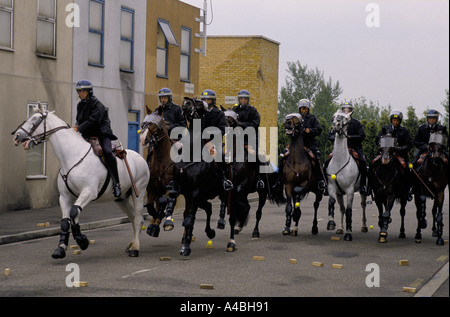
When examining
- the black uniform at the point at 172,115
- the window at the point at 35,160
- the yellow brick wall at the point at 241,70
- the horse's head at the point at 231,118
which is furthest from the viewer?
the yellow brick wall at the point at 241,70

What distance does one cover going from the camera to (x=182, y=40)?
3019cm

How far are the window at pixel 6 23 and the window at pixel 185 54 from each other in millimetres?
10837

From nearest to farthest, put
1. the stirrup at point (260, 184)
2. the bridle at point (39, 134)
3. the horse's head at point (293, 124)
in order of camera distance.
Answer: the bridle at point (39, 134)
the horse's head at point (293, 124)
the stirrup at point (260, 184)

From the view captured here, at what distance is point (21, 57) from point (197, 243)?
30.5 ft

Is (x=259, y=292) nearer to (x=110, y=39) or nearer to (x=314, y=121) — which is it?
(x=314, y=121)

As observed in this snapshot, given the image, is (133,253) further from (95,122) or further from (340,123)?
(340,123)

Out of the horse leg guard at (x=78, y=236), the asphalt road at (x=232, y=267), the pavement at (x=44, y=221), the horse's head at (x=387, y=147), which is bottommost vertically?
the pavement at (x=44, y=221)

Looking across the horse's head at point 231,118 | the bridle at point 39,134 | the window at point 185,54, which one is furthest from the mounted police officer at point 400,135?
the window at point 185,54

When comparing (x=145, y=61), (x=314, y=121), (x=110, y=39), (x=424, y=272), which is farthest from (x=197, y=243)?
(x=145, y=61)

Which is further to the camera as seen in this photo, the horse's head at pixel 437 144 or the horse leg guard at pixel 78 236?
the horse's head at pixel 437 144

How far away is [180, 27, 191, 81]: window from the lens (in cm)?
3020

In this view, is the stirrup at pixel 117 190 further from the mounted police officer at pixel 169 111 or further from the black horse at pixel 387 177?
the black horse at pixel 387 177

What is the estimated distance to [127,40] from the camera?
25.9 metres

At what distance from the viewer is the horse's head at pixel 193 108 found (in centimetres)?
1239
